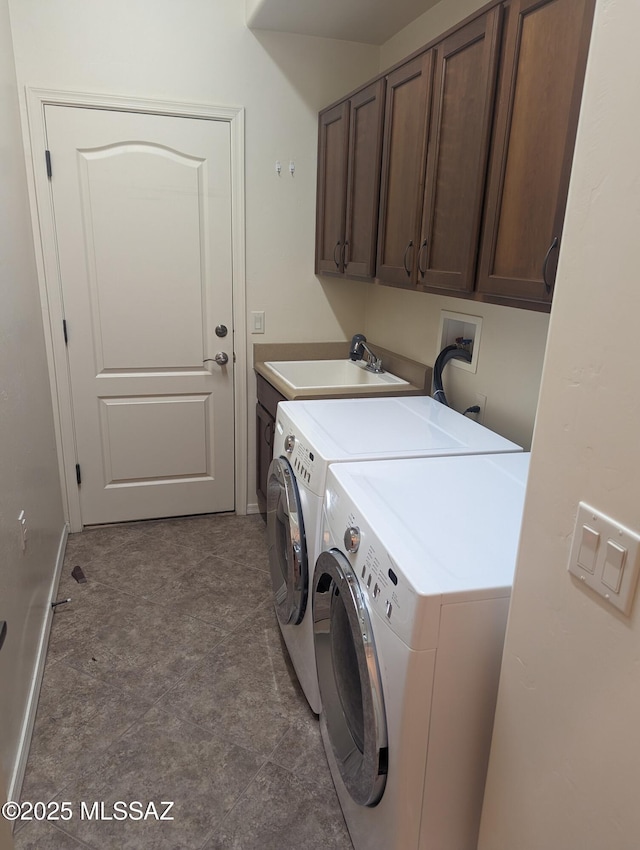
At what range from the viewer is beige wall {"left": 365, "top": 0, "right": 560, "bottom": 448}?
6.44ft

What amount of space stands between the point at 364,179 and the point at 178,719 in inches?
86.8

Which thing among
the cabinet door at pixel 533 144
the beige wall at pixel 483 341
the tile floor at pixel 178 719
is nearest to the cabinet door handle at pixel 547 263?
the cabinet door at pixel 533 144

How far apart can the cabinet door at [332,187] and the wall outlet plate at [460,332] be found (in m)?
0.61

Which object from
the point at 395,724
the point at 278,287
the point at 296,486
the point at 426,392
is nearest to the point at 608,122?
the point at 395,724

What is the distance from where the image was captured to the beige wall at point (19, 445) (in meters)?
1.70

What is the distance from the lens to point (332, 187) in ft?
9.21

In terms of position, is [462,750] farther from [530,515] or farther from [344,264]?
[344,264]

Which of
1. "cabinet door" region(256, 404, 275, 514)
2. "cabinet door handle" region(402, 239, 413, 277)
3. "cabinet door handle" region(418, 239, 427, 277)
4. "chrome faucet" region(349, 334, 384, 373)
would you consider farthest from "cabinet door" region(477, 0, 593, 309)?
"cabinet door" region(256, 404, 275, 514)

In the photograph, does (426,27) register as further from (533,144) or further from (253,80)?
(533,144)

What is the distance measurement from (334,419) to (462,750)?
3.72 feet

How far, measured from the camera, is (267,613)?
8.02 ft

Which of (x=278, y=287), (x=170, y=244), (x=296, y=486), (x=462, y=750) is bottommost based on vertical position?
(x=462, y=750)

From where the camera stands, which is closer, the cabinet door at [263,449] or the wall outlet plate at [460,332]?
the wall outlet plate at [460,332]

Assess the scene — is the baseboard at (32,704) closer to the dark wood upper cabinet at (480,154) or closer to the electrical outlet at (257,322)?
the electrical outlet at (257,322)
